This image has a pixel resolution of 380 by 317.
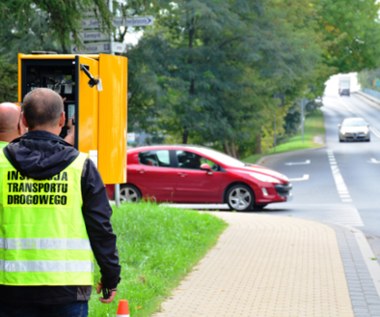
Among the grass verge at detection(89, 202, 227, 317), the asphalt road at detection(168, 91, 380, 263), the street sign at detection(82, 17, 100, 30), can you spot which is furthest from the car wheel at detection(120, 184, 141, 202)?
the street sign at detection(82, 17, 100, 30)

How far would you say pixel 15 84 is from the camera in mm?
13570

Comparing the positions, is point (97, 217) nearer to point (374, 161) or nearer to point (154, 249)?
point (154, 249)

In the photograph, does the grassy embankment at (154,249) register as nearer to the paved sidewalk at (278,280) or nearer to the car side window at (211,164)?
the paved sidewalk at (278,280)

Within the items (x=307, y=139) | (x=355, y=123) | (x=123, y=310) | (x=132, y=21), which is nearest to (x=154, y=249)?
(x=132, y=21)

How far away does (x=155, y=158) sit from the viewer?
24.4 metres

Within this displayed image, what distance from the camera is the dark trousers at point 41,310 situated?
4805 millimetres

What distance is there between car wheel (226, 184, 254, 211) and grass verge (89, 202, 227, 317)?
5.06 meters

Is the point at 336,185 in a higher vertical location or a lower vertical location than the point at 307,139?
higher

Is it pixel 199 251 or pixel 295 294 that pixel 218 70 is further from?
pixel 295 294

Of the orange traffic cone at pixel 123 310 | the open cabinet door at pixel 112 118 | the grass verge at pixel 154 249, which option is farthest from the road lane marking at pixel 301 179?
the orange traffic cone at pixel 123 310

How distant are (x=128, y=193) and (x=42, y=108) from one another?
1949cm

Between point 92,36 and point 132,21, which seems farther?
point 132,21

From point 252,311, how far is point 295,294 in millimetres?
1109

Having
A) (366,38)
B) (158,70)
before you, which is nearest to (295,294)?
(158,70)
